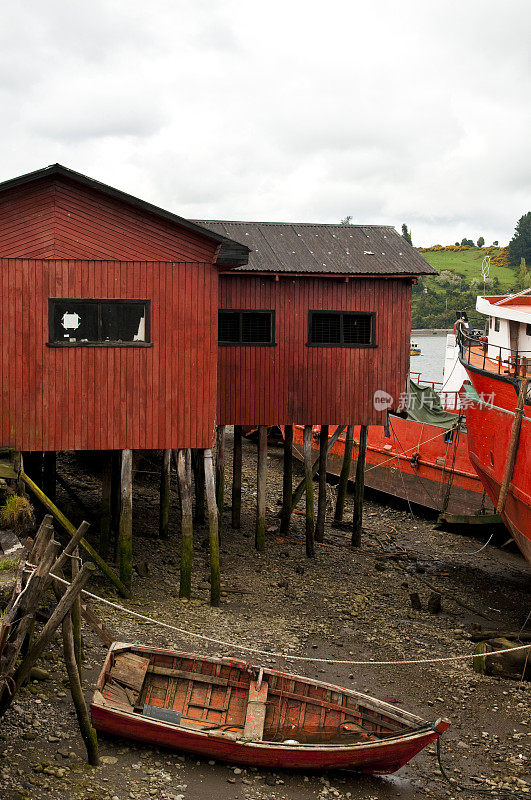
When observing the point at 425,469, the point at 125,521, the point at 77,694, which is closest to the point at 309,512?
the point at 125,521

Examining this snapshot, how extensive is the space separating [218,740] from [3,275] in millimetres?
8732

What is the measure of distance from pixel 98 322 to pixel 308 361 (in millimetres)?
5510

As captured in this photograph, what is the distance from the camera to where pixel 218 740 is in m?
9.54

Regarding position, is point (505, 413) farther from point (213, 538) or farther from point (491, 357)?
point (213, 538)

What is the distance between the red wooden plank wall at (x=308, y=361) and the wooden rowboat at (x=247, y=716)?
7647 mm

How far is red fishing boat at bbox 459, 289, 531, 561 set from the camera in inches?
650

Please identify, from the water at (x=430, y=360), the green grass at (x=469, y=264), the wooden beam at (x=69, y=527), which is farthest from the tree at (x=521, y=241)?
the wooden beam at (x=69, y=527)

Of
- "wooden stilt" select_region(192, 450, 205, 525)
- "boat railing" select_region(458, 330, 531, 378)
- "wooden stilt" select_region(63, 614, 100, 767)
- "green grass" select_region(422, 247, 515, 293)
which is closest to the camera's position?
"wooden stilt" select_region(63, 614, 100, 767)

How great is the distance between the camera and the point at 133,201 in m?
13.7

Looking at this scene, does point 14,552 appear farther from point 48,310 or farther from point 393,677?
point 393,677

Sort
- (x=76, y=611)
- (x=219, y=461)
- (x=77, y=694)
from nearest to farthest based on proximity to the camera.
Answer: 1. (x=77, y=694)
2. (x=76, y=611)
3. (x=219, y=461)

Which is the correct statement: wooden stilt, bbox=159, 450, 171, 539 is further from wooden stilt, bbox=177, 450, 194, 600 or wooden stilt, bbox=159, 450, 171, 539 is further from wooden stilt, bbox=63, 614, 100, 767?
wooden stilt, bbox=63, 614, 100, 767

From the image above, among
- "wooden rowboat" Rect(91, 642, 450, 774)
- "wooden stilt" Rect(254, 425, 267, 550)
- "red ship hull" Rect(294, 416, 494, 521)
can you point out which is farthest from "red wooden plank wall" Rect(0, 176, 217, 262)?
"red ship hull" Rect(294, 416, 494, 521)

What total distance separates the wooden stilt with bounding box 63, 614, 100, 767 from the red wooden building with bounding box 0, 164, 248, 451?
5.85 metres
